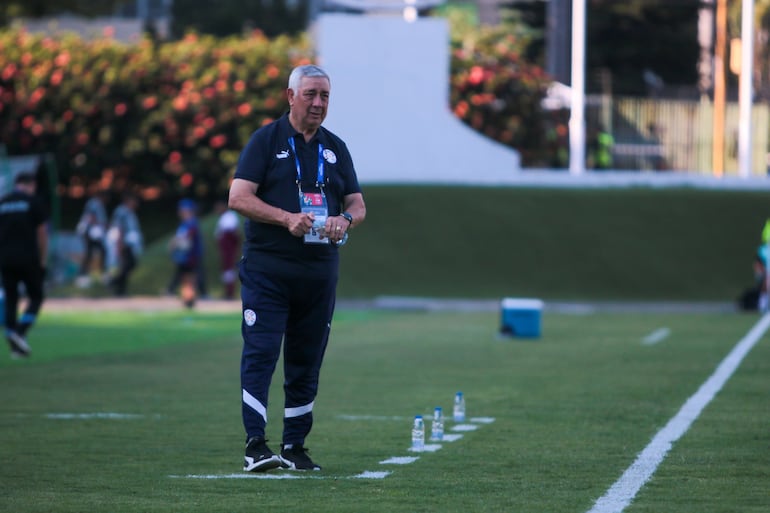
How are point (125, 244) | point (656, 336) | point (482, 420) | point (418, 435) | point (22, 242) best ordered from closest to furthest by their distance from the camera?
1. point (418, 435)
2. point (482, 420)
3. point (22, 242)
4. point (656, 336)
5. point (125, 244)

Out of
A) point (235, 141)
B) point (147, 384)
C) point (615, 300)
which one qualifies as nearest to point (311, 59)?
point (235, 141)

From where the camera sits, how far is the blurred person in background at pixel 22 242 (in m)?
17.9

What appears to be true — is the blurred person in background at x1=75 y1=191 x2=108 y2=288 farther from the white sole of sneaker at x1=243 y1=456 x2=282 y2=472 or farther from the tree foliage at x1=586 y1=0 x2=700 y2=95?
the tree foliage at x1=586 y1=0 x2=700 y2=95

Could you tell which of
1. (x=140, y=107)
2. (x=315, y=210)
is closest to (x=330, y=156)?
(x=315, y=210)

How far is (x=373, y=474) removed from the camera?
8719 millimetres

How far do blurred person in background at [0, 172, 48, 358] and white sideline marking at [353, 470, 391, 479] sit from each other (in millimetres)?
9835

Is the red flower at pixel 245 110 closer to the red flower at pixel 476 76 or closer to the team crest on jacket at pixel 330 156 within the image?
the red flower at pixel 476 76

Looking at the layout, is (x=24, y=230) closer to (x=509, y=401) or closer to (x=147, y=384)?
(x=147, y=384)

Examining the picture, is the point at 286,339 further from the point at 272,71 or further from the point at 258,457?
the point at 272,71

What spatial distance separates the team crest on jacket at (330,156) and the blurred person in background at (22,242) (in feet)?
31.3

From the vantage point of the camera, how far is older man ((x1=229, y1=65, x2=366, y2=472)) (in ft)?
28.5

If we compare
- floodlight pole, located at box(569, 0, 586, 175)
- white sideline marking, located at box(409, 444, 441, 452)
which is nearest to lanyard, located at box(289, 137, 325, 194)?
white sideline marking, located at box(409, 444, 441, 452)

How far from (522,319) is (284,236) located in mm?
13248

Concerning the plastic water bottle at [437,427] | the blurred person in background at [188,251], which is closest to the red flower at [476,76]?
the blurred person in background at [188,251]
